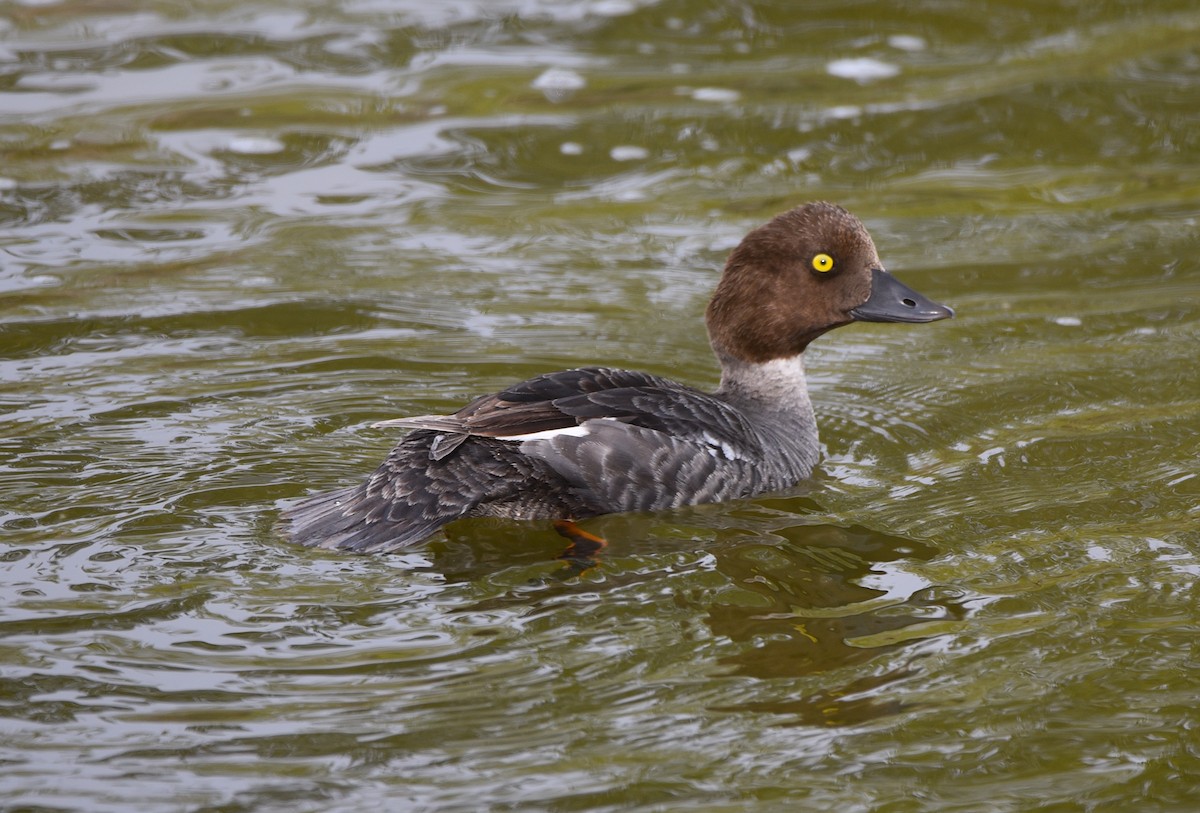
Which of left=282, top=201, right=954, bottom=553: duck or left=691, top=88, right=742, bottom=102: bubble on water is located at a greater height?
left=691, top=88, right=742, bottom=102: bubble on water

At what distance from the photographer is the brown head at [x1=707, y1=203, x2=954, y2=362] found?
6234 mm

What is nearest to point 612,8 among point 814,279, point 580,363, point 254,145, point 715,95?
point 715,95

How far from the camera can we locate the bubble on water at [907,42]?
10750 mm

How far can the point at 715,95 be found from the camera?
10047mm

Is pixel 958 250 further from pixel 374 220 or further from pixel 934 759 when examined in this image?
pixel 934 759

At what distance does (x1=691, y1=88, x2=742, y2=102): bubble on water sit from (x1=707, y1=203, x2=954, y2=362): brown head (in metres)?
3.86

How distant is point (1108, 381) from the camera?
6938 millimetres

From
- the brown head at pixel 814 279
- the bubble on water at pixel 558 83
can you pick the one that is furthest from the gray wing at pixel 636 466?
the bubble on water at pixel 558 83

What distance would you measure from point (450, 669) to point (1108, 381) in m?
3.89

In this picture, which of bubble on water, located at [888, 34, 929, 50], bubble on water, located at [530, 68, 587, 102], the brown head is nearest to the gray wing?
the brown head

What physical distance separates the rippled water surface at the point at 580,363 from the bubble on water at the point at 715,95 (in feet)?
0.09

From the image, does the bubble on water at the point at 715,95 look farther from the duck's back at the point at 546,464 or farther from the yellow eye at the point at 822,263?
the duck's back at the point at 546,464

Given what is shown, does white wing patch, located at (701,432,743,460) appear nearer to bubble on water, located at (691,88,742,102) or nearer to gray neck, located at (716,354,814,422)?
gray neck, located at (716,354,814,422)

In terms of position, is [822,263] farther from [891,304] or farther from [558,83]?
[558,83]
